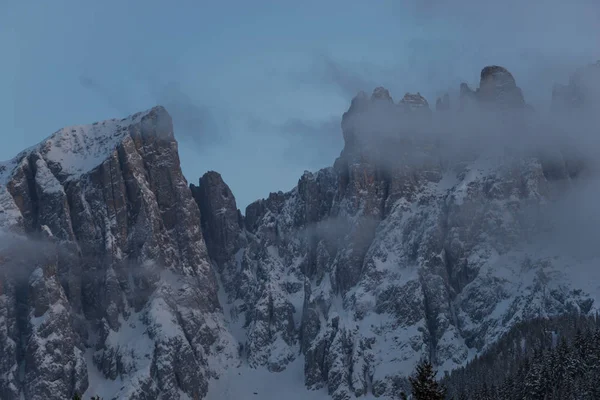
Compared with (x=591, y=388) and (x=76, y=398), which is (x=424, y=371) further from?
(x=591, y=388)

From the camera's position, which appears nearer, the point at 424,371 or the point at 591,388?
the point at 424,371

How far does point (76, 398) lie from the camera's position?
10569cm

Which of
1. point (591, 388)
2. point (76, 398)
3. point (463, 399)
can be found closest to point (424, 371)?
point (76, 398)

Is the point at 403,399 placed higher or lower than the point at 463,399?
lower

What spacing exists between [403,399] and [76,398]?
32949mm

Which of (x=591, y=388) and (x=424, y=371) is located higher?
(x=591, y=388)

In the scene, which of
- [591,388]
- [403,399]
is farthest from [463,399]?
[403,399]

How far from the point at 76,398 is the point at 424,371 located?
120 feet

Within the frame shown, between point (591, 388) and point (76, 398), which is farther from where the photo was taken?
point (591, 388)

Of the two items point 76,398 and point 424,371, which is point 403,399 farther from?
point 76,398

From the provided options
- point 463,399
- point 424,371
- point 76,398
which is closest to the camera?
point 424,371

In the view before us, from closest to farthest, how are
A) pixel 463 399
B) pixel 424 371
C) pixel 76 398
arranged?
pixel 424 371
pixel 76 398
pixel 463 399

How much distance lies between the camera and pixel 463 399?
188375 mm

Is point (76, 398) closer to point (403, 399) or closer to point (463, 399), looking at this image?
point (403, 399)
